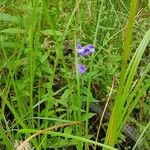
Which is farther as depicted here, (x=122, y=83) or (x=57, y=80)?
(x=57, y=80)

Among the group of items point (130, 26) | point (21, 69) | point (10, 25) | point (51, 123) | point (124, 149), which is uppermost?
point (130, 26)

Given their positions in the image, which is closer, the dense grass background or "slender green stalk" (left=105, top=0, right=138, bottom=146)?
"slender green stalk" (left=105, top=0, right=138, bottom=146)

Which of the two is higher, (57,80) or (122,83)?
(122,83)

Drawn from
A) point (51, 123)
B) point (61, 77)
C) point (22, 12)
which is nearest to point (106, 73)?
point (61, 77)

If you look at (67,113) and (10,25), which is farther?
(10,25)

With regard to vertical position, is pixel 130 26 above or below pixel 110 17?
above

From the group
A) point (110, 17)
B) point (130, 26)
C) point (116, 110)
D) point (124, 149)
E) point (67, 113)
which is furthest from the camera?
point (110, 17)

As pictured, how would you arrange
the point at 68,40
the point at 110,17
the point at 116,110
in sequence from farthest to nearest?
the point at 110,17 → the point at 68,40 → the point at 116,110

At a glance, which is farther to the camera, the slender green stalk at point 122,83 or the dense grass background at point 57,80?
the dense grass background at point 57,80

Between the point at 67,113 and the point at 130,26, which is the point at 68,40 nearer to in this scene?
the point at 67,113

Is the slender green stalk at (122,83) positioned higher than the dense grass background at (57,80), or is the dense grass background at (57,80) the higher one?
the slender green stalk at (122,83)

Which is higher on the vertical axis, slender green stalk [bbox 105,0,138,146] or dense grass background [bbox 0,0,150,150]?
slender green stalk [bbox 105,0,138,146]
